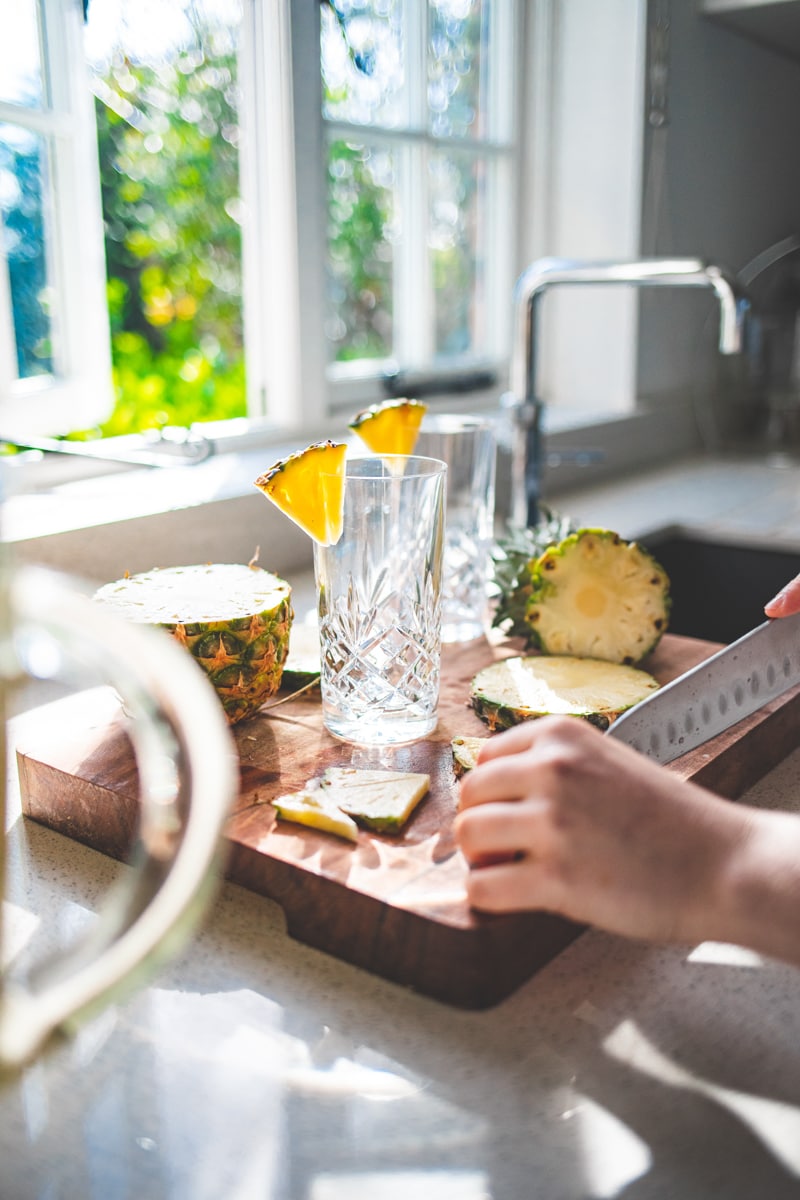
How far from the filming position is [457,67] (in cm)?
211

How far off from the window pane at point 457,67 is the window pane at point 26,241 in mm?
988

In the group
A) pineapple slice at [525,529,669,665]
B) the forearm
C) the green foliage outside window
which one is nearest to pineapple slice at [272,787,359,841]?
the forearm

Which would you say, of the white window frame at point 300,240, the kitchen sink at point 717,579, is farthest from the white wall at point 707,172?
the kitchen sink at point 717,579

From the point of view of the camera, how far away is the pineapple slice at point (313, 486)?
747mm

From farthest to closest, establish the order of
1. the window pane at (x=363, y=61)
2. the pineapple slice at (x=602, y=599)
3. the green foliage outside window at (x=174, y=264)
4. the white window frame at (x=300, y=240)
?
the green foliage outside window at (x=174, y=264)
the window pane at (x=363, y=61)
the white window frame at (x=300, y=240)
the pineapple slice at (x=602, y=599)

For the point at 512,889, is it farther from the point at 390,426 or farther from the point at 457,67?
the point at 457,67

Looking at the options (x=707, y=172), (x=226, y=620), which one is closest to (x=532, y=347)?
(x=226, y=620)

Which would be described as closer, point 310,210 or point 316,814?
point 316,814

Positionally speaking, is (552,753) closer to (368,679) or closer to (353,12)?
(368,679)

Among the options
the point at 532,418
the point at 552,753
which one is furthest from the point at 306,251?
the point at 552,753

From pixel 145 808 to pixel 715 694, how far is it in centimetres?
52

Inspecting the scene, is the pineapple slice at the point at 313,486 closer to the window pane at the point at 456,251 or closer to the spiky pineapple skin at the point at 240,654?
the spiky pineapple skin at the point at 240,654

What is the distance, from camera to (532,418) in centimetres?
140

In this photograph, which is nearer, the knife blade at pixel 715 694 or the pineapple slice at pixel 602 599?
the knife blade at pixel 715 694
